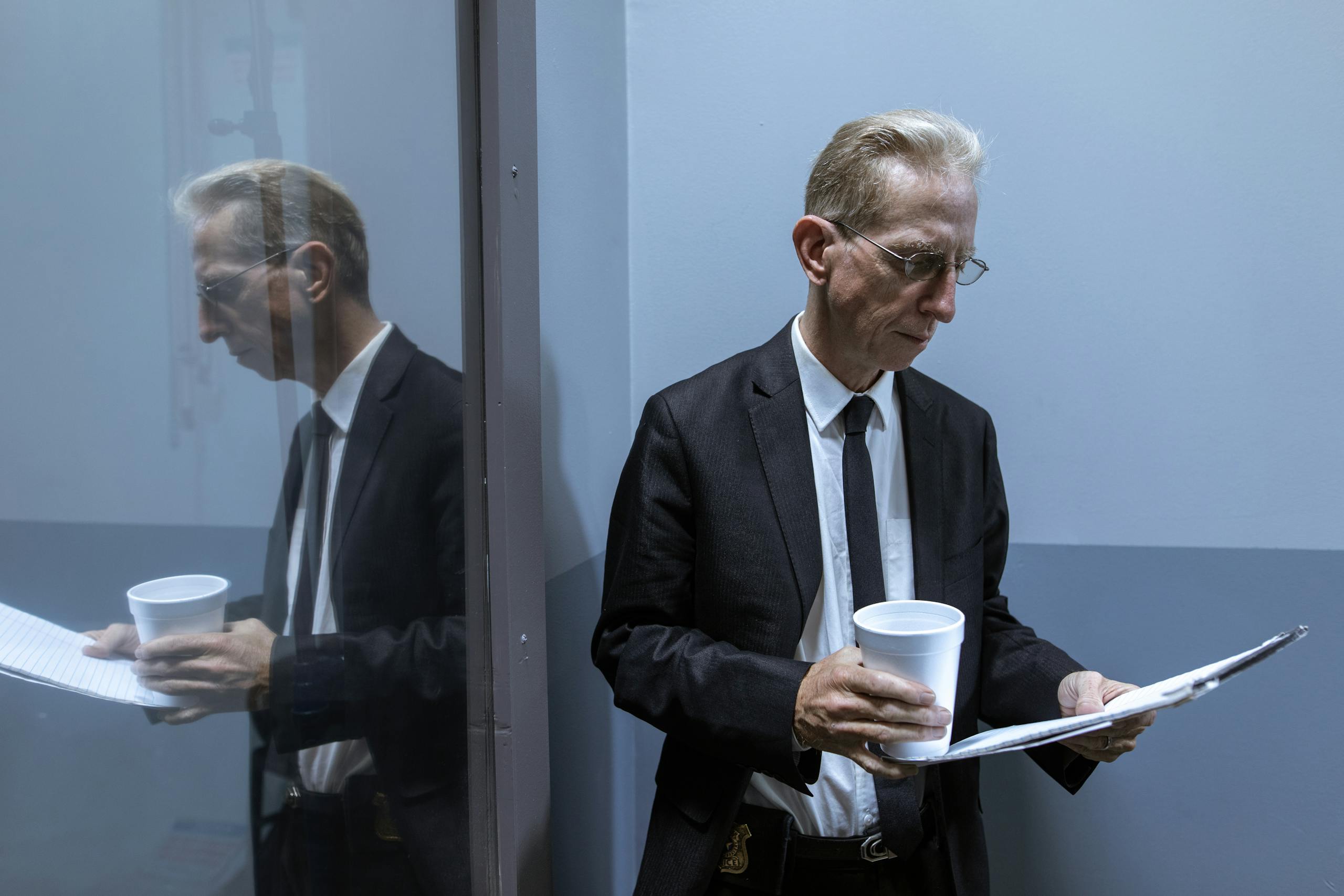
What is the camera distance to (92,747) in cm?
54

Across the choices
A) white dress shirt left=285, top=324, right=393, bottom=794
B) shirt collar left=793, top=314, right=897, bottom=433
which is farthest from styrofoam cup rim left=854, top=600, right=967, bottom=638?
white dress shirt left=285, top=324, right=393, bottom=794

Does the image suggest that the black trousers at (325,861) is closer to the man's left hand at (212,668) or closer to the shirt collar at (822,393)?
the man's left hand at (212,668)

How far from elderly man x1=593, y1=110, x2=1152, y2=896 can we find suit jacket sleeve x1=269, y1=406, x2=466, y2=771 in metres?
0.26

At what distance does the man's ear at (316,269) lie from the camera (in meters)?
0.75

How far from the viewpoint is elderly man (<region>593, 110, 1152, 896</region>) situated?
1203 mm

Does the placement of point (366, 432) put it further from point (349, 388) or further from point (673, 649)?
point (673, 649)

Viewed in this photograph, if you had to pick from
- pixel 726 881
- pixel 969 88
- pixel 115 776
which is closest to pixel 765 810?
pixel 726 881

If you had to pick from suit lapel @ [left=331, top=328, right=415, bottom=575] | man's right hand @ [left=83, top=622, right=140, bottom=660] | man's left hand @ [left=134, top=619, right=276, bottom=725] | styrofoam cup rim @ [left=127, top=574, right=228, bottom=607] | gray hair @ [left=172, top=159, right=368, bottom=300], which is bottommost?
man's left hand @ [left=134, top=619, right=276, bottom=725]

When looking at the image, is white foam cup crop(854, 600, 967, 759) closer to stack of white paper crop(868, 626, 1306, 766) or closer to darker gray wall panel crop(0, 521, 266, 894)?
stack of white paper crop(868, 626, 1306, 766)

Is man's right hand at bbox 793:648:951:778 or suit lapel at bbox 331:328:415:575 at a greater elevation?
suit lapel at bbox 331:328:415:575

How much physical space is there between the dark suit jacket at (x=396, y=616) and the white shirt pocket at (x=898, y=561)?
0.60 m

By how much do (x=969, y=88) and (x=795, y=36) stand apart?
0.32 metres

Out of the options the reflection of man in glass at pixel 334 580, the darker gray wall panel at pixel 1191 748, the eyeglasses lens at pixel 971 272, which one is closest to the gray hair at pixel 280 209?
the reflection of man in glass at pixel 334 580

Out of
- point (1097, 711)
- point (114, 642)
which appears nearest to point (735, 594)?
point (1097, 711)
